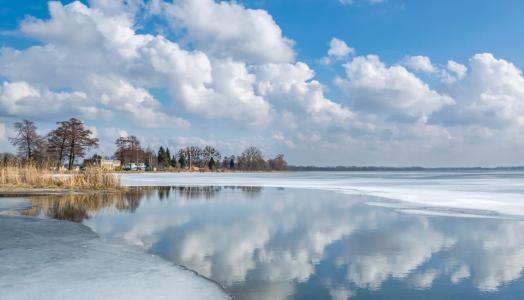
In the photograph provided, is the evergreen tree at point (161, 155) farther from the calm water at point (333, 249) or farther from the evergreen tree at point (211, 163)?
the calm water at point (333, 249)

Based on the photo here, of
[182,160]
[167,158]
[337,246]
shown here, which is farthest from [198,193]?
[182,160]

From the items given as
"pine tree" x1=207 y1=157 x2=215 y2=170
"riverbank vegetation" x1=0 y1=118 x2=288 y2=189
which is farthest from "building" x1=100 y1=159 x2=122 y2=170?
"pine tree" x1=207 y1=157 x2=215 y2=170

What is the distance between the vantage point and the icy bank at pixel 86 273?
479cm

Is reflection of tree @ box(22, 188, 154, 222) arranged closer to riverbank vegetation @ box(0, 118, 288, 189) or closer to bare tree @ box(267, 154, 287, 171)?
riverbank vegetation @ box(0, 118, 288, 189)

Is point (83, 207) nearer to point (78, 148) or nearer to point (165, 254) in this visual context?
point (165, 254)

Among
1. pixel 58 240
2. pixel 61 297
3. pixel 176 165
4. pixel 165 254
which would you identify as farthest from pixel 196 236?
pixel 176 165

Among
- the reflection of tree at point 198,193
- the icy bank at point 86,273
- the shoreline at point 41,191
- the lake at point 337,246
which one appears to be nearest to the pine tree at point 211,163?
the reflection of tree at point 198,193

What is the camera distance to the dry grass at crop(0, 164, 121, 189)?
23.3 meters

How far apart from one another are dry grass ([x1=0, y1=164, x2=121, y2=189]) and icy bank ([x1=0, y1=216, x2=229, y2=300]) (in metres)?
16.0

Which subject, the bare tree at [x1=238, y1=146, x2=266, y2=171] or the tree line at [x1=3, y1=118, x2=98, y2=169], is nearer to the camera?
the tree line at [x1=3, y1=118, x2=98, y2=169]

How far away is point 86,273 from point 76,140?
174 ft

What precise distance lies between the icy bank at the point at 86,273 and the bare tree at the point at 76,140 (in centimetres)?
4890

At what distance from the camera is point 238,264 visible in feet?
21.7

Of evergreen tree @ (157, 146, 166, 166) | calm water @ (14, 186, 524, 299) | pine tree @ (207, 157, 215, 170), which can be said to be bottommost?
calm water @ (14, 186, 524, 299)
